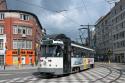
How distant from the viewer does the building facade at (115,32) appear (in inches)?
3890

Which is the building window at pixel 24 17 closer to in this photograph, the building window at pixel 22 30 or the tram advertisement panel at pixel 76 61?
the building window at pixel 22 30

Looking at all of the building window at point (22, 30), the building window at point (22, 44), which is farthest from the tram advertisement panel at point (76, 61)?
the building window at point (22, 30)

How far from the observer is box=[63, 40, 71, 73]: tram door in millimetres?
30109

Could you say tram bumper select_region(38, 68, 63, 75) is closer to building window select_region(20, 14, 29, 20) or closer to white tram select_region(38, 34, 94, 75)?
white tram select_region(38, 34, 94, 75)

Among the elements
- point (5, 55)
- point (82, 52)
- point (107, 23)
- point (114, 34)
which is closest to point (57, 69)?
point (82, 52)

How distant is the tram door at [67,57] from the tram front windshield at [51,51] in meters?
1.12

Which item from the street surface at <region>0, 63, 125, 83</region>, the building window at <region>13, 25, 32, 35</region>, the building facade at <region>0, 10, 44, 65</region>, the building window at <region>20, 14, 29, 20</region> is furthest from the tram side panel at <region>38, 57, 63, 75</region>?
the building window at <region>20, 14, 29, 20</region>

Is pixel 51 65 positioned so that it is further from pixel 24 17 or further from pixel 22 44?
pixel 24 17

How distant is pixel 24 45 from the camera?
76.0 metres

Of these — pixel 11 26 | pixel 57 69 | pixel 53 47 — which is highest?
pixel 11 26

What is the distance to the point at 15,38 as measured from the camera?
7456cm

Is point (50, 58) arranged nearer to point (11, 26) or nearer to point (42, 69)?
point (42, 69)

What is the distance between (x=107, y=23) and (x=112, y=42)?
48.9 ft

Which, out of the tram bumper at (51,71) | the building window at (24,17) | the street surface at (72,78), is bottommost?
the street surface at (72,78)
